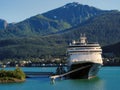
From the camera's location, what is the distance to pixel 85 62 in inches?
3543

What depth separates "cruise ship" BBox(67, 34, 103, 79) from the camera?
294 ft

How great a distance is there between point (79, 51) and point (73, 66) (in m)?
3.54

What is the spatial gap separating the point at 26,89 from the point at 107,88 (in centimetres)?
1248

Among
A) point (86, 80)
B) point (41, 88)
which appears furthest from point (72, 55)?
point (41, 88)

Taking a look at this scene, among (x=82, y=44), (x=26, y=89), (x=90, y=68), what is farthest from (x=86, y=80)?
(x=26, y=89)

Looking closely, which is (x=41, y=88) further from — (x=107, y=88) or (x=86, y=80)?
(x=86, y=80)

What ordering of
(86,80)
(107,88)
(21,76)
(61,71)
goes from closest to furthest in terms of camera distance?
(107,88)
(86,80)
(21,76)
(61,71)

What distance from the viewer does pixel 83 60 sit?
90875 millimetres

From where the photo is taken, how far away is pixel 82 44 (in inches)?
3745

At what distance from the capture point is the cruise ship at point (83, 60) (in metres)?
89.5

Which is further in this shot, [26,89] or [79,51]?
[79,51]

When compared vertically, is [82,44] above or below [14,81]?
above

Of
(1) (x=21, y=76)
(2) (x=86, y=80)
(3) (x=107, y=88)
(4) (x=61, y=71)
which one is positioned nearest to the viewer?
(3) (x=107, y=88)

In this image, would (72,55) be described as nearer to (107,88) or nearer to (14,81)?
(14,81)
